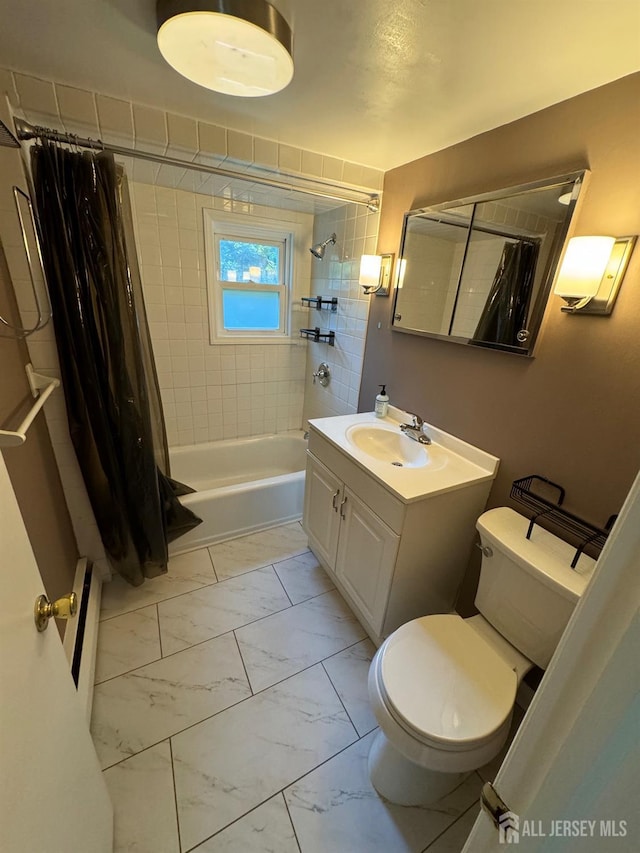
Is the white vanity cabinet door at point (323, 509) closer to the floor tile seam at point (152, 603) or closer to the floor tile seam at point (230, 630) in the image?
the floor tile seam at point (230, 630)

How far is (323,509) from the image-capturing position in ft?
5.83

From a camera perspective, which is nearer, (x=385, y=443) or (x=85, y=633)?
(x=85, y=633)

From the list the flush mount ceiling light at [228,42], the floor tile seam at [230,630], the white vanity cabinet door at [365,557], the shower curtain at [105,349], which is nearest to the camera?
the flush mount ceiling light at [228,42]

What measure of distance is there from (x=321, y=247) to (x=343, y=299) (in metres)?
0.46

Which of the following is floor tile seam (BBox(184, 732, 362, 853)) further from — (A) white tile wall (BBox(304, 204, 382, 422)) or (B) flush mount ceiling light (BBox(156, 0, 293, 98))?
(B) flush mount ceiling light (BBox(156, 0, 293, 98))

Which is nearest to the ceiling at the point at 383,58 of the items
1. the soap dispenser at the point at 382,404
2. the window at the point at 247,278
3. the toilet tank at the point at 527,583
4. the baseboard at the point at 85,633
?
the window at the point at 247,278

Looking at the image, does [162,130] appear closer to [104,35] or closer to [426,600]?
[104,35]

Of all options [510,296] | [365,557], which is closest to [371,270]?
[510,296]

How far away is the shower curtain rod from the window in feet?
2.74

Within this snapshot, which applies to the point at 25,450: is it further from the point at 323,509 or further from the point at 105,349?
the point at 323,509

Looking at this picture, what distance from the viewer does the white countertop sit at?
128 cm

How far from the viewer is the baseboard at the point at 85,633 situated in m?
1.27

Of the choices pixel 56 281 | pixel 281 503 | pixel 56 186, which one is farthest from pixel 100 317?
pixel 281 503

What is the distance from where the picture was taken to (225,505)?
2049mm
